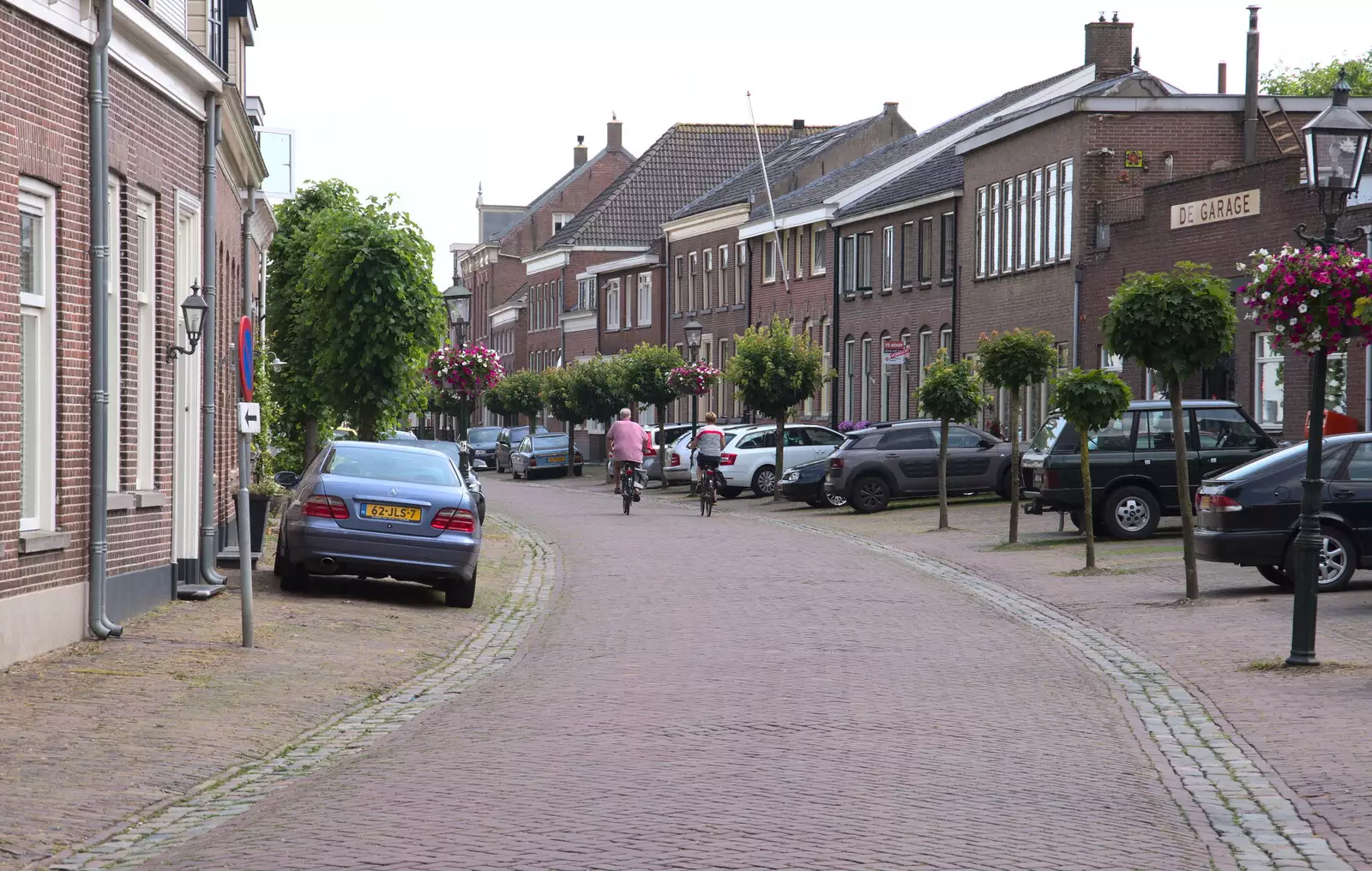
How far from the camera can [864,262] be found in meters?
52.7

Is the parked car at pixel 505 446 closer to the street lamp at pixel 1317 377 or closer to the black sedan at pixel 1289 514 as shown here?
the black sedan at pixel 1289 514

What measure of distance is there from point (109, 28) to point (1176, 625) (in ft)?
31.8

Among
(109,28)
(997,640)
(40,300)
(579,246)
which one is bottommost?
(997,640)

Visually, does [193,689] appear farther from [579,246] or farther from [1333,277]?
[579,246]

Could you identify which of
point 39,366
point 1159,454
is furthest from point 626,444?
point 39,366

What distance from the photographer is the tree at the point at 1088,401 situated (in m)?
22.0

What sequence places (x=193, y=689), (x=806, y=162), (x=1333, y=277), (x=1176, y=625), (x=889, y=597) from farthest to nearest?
(x=806, y=162)
(x=889, y=597)
(x=1176, y=625)
(x=1333, y=277)
(x=193, y=689)

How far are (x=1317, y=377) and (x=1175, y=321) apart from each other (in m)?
4.92

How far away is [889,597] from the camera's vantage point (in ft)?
61.3

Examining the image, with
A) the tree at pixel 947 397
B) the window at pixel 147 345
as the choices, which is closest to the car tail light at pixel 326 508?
the window at pixel 147 345

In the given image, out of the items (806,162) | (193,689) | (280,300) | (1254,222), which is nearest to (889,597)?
(193,689)

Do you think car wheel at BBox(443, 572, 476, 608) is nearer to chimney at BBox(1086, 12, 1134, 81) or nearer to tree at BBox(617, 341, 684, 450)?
chimney at BBox(1086, 12, 1134, 81)

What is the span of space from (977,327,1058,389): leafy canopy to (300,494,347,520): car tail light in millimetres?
13144

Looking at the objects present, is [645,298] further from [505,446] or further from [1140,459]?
[1140,459]
